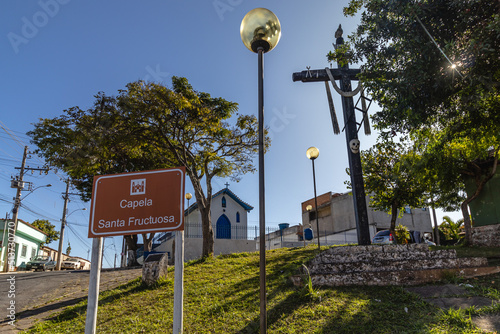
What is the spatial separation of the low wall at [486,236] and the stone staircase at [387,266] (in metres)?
9.97

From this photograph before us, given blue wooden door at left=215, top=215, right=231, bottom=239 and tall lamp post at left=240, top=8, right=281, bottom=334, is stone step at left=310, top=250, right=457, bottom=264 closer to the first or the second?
tall lamp post at left=240, top=8, right=281, bottom=334

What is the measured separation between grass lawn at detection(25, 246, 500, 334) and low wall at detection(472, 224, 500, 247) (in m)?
10.5

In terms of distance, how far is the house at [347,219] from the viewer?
33281 millimetres

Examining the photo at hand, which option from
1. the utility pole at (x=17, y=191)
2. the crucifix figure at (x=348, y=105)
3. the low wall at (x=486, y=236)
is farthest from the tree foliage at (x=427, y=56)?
the utility pole at (x=17, y=191)

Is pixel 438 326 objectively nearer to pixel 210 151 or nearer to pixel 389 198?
pixel 210 151

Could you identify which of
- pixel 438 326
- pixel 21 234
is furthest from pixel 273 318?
pixel 21 234

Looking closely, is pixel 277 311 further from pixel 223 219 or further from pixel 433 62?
pixel 223 219

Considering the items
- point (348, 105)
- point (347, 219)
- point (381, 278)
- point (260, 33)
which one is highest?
point (348, 105)

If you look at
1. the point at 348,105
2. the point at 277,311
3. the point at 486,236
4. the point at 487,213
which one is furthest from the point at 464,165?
the point at 277,311

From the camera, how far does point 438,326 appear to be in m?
4.76

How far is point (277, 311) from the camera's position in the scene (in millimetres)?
5770

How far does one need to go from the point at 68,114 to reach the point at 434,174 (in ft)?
56.3

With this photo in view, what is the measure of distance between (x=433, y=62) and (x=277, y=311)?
20.5ft

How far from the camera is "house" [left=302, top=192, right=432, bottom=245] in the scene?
33281 mm
